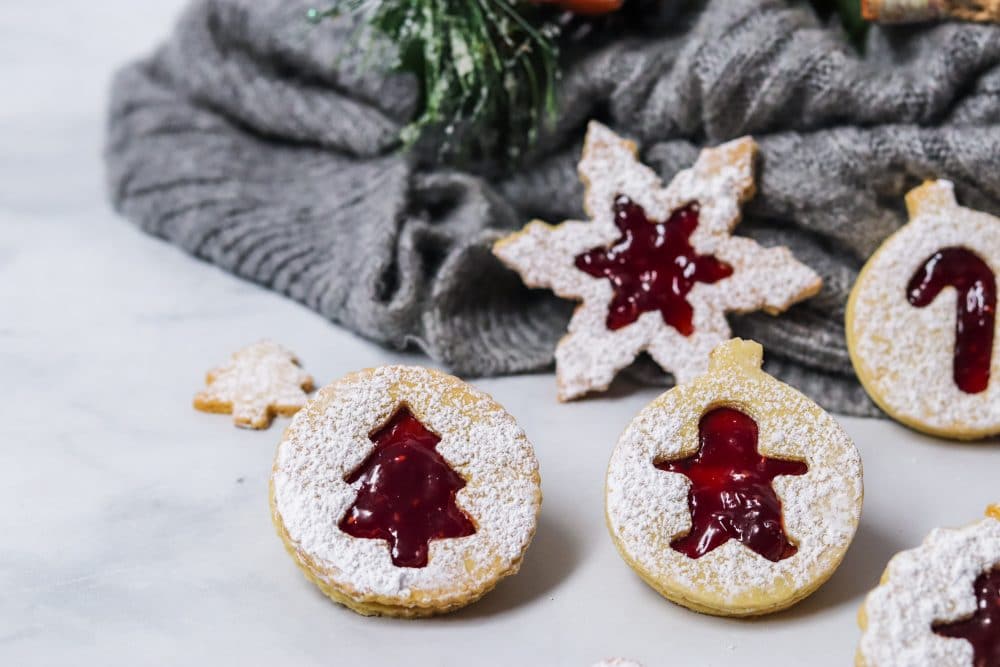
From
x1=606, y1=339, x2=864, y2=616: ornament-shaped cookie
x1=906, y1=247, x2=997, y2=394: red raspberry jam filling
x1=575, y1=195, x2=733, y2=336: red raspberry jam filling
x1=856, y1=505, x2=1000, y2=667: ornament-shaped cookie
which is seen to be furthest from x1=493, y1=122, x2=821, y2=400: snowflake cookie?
x1=856, y1=505, x2=1000, y2=667: ornament-shaped cookie

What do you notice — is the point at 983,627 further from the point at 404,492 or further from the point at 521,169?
the point at 521,169

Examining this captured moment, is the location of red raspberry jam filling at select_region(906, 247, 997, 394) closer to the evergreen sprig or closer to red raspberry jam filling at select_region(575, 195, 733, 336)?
red raspberry jam filling at select_region(575, 195, 733, 336)

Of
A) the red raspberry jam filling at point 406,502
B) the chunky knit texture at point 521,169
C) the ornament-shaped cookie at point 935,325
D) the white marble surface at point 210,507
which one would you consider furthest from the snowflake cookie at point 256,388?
the ornament-shaped cookie at point 935,325

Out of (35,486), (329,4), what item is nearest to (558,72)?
(329,4)

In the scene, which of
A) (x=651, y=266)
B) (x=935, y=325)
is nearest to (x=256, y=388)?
(x=651, y=266)

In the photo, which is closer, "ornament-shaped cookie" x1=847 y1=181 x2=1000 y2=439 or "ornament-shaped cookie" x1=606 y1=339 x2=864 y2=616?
"ornament-shaped cookie" x1=606 y1=339 x2=864 y2=616

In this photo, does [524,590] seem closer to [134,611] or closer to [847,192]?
[134,611]
